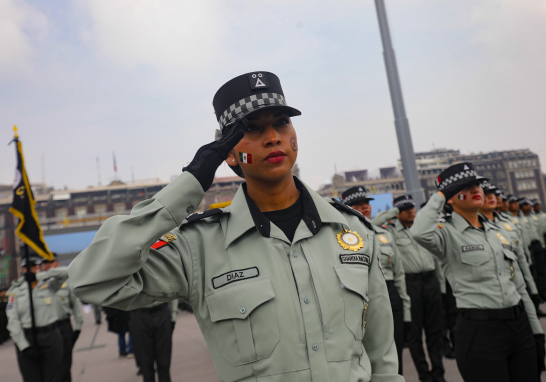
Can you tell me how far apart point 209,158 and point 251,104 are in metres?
0.40

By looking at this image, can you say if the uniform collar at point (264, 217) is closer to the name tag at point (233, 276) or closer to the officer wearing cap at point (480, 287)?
the name tag at point (233, 276)

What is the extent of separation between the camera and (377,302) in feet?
6.03

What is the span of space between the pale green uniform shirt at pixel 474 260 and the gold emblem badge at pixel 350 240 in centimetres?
234

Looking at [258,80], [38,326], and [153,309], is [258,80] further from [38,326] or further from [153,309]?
[38,326]

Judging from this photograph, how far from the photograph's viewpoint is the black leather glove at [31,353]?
5768 mm

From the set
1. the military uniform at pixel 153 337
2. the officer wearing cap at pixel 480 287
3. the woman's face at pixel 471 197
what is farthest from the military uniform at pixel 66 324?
the woman's face at pixel 471 197

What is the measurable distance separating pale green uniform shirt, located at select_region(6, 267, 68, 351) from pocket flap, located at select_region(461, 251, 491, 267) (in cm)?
602

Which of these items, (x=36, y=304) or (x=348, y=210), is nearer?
(x=348, y=210)

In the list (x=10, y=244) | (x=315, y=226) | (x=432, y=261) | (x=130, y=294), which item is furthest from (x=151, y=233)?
(x=10, y=244)

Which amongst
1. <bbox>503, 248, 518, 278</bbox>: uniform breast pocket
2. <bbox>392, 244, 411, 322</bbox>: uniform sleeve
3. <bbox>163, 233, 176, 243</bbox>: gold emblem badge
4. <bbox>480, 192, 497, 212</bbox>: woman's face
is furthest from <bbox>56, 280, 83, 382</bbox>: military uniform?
<bbox>480, 192, 497, 212</bbox>: woman's face

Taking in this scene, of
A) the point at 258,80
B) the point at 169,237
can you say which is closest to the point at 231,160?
the point at 258,80

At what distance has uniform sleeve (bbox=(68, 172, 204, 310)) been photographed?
135cm

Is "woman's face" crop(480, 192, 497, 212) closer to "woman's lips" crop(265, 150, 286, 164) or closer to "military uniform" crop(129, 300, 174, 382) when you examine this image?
"woman's lips" crop(265, 150, 286, 164)

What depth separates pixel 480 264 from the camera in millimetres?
3846
